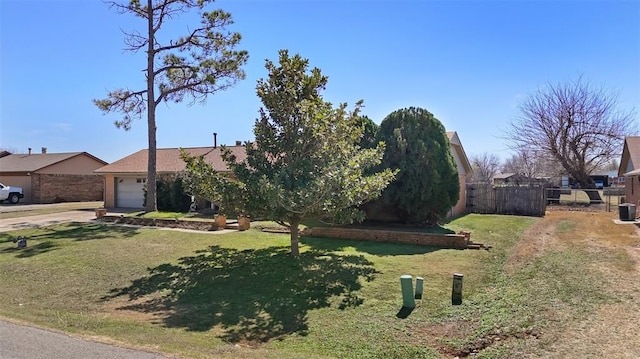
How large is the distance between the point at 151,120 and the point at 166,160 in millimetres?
5924

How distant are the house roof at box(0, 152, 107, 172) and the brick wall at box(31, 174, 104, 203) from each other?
1.07 meters

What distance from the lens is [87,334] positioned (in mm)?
6102

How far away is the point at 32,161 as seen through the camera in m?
34.9

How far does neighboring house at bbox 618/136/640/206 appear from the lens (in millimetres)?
20344

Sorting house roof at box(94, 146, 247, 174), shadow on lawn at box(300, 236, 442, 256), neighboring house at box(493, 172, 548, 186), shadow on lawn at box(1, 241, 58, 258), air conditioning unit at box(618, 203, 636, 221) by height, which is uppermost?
house roof at box(94, 146, 247, 174)

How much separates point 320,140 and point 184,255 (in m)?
5.12

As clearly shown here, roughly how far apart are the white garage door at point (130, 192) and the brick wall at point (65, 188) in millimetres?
10168

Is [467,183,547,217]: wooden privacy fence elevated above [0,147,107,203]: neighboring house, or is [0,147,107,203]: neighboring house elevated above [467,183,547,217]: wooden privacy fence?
[0,147,107,203]: neighboring house

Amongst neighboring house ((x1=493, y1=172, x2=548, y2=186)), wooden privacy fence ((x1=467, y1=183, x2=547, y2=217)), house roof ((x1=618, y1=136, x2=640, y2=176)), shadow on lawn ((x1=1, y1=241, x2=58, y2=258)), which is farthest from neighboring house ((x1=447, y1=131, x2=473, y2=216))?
shadow on lawn ((x1=1, y1=241, x2=58, y2=258))

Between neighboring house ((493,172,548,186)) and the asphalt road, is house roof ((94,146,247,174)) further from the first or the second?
the asphalt road

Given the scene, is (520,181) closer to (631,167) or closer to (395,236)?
(631,167)

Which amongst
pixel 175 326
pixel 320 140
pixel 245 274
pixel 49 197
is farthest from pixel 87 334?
pixel 49 197

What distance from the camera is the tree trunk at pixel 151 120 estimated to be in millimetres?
20859

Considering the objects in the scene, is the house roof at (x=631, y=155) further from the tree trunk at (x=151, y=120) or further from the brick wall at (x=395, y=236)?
the tree trunk at (x=151, y=120)
